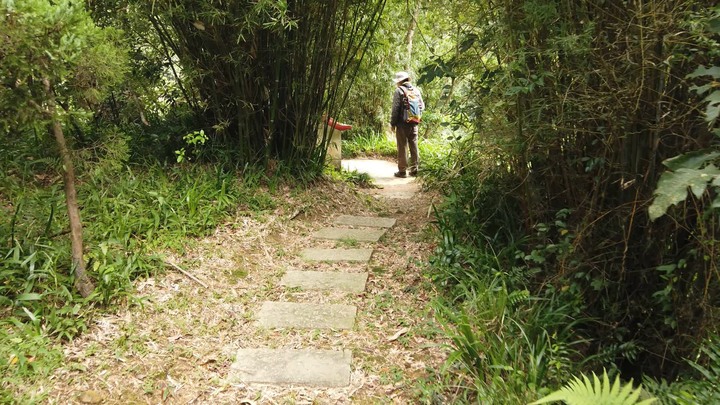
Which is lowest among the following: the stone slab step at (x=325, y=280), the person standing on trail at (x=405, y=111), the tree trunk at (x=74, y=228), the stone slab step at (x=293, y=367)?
the stone slab step at (x=293, y=367)

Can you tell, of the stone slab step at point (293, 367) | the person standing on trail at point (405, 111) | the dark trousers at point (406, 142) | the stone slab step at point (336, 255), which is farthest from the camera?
the dark trousers at point (406, 142)

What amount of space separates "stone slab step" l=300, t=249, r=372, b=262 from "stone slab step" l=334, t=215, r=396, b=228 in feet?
2.56

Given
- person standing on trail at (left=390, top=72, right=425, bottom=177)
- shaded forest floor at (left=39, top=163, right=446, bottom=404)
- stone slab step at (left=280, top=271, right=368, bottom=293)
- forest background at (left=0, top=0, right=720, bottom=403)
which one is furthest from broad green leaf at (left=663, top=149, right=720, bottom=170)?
person standing on trail at (left=390, top=72, right=425, bottom=177)

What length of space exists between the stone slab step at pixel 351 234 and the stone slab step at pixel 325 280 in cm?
76

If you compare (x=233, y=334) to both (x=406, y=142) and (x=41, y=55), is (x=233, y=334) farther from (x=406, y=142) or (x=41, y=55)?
(x=406, y=142)

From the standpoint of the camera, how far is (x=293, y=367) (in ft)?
7.86

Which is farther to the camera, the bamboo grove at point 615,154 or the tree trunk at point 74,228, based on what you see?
the tree trunk at point 74,228

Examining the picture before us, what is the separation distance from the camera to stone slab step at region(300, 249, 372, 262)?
12.0 ft

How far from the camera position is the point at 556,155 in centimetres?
270

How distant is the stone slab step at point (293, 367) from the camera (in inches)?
91.0

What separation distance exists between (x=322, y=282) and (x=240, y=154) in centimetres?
186

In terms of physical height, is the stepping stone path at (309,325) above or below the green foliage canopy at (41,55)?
below

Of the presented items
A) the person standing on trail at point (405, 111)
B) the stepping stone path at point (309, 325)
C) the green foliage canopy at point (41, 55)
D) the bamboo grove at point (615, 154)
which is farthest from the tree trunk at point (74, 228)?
the person standing on trail at point (405, 111)

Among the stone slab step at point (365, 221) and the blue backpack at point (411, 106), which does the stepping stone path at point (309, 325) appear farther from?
the blue backpack at point (411, 106)
